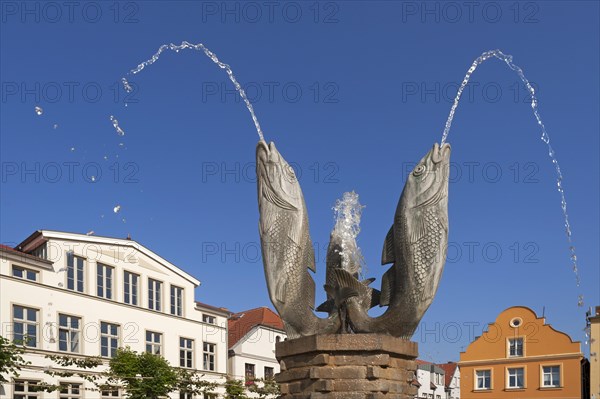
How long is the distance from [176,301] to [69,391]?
29.2ft

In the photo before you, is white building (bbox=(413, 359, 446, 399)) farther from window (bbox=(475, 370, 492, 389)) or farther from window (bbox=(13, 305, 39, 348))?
window (bbox=(13, 305, 39, 348))

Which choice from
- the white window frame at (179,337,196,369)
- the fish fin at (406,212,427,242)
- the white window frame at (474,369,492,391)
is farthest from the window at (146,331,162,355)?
the fish fin at (406,212,427,242)

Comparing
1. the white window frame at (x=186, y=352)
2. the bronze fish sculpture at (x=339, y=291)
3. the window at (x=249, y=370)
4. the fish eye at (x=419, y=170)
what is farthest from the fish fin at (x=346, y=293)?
the window at (x=249, y=370)

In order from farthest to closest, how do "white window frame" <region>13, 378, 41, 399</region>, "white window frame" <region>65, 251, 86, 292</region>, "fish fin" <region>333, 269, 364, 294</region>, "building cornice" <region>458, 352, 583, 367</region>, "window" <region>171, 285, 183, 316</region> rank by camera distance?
"window" <region>171, 285, 183, 316</region>
"building cornice" <region>458, 352, 583, 367</region>
"white window frame" <region>65, 251, 86, 292</region>
"white window frame" <region>13, 378, 41, 399</region>
"fish fin" <region>333, 269, 364, 294</region>

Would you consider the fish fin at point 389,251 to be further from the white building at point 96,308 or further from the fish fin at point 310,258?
the white building at point 96,308

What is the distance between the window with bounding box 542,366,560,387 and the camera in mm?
40969

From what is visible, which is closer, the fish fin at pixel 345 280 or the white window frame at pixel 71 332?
the fish fin at pixel 345 280

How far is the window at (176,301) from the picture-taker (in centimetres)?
4114

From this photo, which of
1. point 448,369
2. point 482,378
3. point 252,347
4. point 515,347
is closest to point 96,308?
point 252,347

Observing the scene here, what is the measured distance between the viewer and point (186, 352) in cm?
4131

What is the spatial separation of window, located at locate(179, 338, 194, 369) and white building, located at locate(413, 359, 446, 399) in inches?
763

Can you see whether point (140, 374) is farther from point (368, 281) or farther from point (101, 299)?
point (368, 281)

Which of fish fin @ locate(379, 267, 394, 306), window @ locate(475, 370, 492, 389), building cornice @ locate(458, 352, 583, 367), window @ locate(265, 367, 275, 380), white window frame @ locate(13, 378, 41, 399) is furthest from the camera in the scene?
window @ locate(265, 367, 275, 380)

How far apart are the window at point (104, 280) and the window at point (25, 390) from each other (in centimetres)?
573
